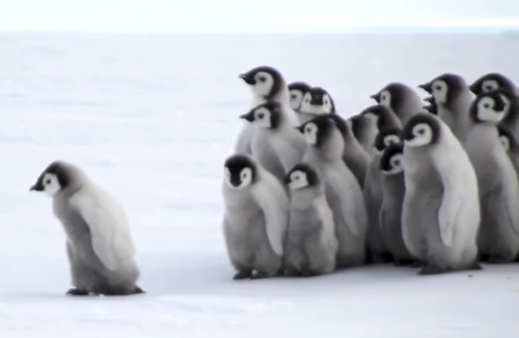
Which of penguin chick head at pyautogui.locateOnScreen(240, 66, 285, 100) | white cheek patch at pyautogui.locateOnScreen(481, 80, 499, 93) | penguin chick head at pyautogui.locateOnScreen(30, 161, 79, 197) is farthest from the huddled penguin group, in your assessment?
penguin chick head at pyautogui.locateOnScreen(30, 161, 79, 197)

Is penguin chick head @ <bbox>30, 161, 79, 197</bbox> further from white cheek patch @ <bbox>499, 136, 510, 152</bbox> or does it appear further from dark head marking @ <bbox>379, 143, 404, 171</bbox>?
white cheek patch @ <bbox>499, 136, 510, 152</bbox>

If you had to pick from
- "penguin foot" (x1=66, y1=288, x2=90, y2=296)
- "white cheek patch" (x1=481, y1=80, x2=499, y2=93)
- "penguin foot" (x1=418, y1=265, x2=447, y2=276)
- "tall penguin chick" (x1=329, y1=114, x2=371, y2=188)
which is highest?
"white cheek patch" (x1=481, y1=80, x2=499, y2=93)

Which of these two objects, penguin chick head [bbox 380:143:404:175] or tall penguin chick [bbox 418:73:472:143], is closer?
penguin chick head [bbox 380:143:404:175]

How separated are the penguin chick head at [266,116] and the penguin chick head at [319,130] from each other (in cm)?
34

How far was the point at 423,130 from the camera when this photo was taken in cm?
470

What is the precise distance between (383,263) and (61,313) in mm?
1754

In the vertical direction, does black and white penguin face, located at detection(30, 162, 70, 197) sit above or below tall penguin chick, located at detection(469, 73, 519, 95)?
below

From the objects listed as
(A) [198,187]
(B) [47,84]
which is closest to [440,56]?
(B) [47,84]

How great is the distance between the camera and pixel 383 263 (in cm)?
518

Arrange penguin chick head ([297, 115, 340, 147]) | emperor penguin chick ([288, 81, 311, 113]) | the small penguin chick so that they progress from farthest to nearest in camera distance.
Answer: emperor penguin chick ([288, 81, 311, 113]) → the small penguin chick → penguin chick head ([297, 115, 340, 147])

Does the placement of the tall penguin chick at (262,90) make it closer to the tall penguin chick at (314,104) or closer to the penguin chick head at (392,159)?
the tall penguin chick at (314,104)

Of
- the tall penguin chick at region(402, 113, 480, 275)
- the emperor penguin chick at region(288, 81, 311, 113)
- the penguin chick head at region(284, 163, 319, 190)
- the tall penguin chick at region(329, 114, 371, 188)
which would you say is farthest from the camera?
the emperor penguin chick at region(288, 81, 311, 113)

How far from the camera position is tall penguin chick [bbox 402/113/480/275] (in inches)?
183

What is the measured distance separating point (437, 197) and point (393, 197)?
29 cm
